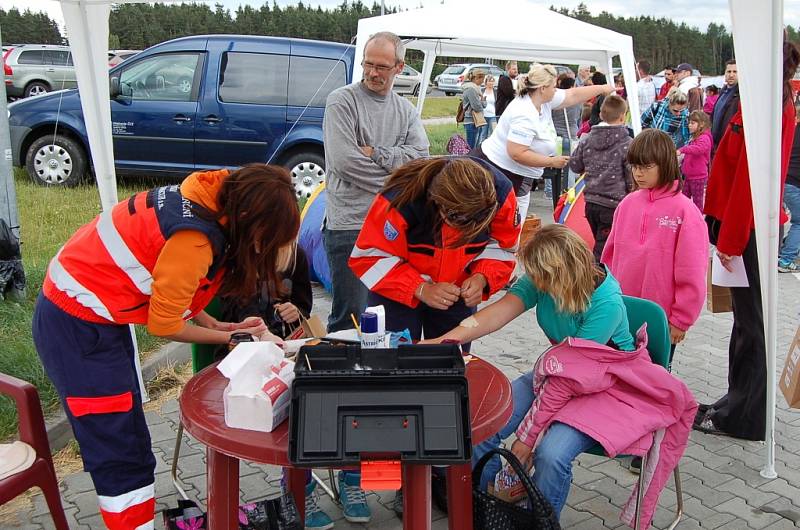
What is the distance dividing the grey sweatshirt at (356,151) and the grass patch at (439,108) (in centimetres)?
1597

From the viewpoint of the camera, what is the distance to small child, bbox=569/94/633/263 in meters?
5.21

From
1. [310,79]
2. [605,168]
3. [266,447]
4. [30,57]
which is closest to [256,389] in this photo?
[266,447]

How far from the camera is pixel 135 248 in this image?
6.74ft

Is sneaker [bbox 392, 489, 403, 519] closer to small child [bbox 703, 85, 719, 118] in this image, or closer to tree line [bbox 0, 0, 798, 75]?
small child [bbox 703, 85, 719, 118]

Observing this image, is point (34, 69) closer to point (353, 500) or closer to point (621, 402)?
point (353, 500)

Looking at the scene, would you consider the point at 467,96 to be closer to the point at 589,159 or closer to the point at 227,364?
the point at 589,159

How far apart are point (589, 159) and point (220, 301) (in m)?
3.48

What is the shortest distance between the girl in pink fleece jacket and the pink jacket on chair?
73 cm

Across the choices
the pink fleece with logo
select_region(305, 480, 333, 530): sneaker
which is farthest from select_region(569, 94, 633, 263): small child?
select_region(305, 480, 333, 530): sneaker

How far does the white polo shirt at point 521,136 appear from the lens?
221 inches

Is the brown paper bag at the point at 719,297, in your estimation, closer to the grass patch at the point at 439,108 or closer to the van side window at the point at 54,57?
the grass patch at the point at 439,108

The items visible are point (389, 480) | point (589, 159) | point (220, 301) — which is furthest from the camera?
point (589, 159)

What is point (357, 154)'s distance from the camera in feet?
10.9

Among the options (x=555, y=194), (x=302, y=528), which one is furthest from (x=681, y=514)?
(x=555, y=194)
